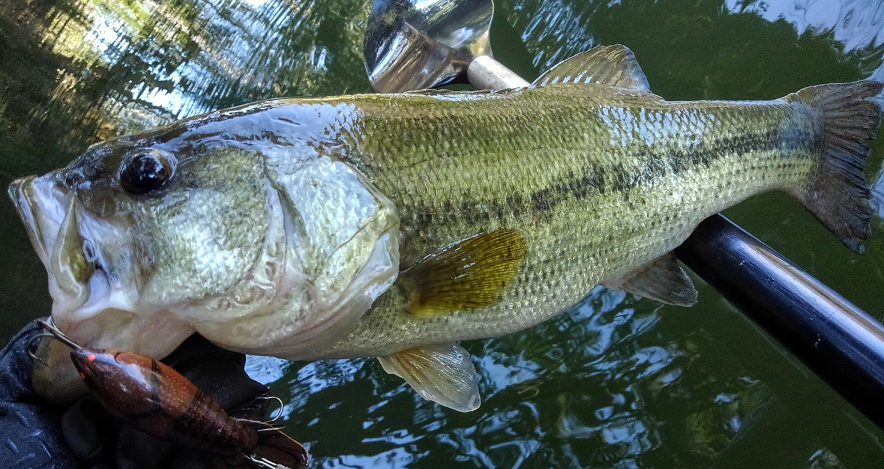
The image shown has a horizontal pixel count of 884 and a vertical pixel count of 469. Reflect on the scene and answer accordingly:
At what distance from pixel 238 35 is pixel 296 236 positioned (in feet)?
10.2

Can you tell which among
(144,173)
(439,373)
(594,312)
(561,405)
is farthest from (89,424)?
(594,312)

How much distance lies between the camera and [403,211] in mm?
1159

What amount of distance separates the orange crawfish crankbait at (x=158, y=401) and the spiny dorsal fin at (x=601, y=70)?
1156mm

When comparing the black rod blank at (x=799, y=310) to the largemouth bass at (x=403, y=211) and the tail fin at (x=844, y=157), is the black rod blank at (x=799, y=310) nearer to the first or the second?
the largemouth bass at (x=403, y=211)

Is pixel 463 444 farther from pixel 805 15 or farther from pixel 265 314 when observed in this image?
pixel 805 15

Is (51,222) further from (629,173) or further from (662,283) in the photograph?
(662,283)

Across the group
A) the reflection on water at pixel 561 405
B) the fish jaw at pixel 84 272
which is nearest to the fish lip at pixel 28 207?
the fish jaw at pixel 84 272

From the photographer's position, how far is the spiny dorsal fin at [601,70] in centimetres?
156

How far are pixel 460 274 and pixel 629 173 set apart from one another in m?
0.57

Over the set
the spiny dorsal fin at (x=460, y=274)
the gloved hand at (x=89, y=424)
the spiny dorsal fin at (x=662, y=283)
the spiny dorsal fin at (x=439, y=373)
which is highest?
A: the spiny dorsal fin at (x=460, y=274)

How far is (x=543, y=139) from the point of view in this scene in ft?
4.43

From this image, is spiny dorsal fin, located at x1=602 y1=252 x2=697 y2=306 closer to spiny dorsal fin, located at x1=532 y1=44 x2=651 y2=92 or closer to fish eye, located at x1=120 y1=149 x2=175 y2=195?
spiny dorsal fin, located at x1=532 y1=44 x2=651 y2=92

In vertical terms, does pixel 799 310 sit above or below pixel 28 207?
below

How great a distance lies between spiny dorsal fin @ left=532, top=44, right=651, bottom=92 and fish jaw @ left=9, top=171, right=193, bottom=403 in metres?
1.12
